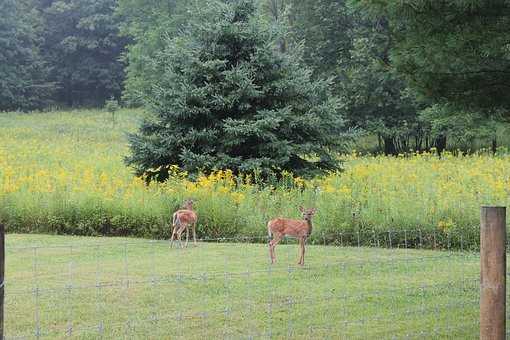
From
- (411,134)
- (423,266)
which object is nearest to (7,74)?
(411,134)

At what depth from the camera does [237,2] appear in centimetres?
1609

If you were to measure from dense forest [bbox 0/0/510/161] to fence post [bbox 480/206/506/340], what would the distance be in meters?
1.84

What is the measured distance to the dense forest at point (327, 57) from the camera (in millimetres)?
6363

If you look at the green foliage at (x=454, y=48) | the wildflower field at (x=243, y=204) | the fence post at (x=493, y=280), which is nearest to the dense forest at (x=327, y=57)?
the green foliage at (x=454, y=48)

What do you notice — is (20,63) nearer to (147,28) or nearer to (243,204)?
(147,28)

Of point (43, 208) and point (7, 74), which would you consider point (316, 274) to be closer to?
point (43, 208)

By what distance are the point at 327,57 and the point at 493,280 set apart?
3369 centimetres

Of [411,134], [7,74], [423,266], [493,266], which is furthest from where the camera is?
[7,74]

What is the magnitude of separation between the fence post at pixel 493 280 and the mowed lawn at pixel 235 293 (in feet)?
4.53

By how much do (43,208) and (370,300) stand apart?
721cm

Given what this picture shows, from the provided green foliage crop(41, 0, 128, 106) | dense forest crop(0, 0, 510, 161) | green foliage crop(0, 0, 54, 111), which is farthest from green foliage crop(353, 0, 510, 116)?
green foliage crop(41, 0, 128, 106)

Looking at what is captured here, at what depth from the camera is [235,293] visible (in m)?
7.60

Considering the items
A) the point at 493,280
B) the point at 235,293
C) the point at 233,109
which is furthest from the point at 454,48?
the point at 233,109

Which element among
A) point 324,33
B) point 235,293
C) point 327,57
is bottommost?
point 235,293
